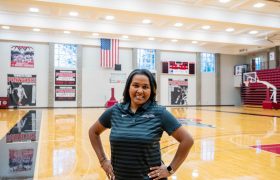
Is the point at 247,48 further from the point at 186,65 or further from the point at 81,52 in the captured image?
the point at 81,52

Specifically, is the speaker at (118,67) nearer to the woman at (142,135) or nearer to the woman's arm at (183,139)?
the woman at (142,135)

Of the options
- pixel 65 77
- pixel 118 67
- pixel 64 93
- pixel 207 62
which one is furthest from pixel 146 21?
pixel 207 62

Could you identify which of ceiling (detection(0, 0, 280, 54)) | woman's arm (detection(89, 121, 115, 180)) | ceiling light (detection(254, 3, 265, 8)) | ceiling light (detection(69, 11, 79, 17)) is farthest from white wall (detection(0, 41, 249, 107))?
woman's arm (detection(89, 121, 115, 180))

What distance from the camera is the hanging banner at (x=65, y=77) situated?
17.7 meters

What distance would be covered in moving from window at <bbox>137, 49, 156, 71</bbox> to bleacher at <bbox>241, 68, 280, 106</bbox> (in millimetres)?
7529

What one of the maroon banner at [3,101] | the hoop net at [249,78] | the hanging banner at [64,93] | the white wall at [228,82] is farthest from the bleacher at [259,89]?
the maroon banner at [3,101]

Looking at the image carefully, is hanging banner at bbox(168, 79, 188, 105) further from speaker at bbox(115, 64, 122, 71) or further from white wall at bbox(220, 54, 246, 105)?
speaker at bbox(115, 64, 122, 71)

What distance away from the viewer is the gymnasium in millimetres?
4566

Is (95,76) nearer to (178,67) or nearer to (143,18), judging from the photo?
(178,67)

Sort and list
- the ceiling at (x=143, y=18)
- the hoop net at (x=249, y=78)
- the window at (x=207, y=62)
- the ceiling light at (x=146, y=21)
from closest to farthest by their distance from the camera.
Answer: the ceiling at (x=143, y=18) → the ceiling light at (x=146, y=21) → the hoop net at (x=249, y=78) → the window at (x=207, y=62)

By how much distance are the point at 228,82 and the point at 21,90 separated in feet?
50.8

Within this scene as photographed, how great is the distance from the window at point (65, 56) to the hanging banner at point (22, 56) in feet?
4.95

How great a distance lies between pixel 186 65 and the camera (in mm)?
20797

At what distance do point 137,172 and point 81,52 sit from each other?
56.8ft
